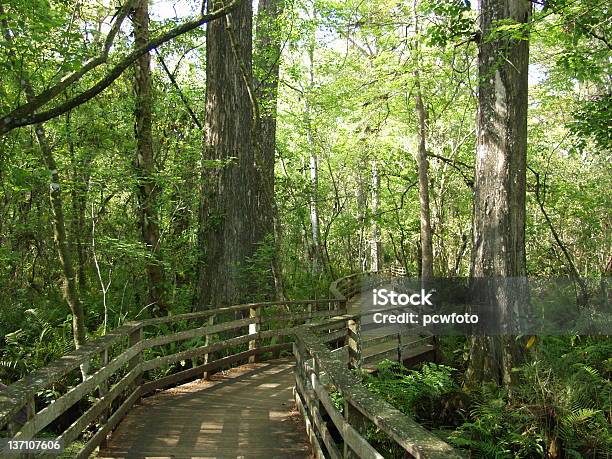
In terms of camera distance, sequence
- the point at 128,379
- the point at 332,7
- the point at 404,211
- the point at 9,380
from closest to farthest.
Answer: the point at 128,379 → the point at 9,380 → the point at 332,7 → the point at 404,211

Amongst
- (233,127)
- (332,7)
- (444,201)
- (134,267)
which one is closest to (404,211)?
(444,201)

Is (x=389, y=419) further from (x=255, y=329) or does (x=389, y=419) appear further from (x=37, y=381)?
(x=255, y=329)

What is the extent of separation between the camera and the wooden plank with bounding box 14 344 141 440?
12.4 ft

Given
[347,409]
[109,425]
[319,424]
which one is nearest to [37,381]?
[109,425]

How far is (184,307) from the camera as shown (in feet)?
41.1

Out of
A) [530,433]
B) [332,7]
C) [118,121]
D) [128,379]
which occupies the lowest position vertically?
[530,433]

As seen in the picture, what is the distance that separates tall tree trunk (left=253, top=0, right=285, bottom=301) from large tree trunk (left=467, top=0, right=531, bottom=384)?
5.18 metres

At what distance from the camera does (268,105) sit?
15.0m

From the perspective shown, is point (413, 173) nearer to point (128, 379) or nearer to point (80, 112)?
point (80, 112)

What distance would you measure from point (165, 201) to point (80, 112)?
99.7 inches

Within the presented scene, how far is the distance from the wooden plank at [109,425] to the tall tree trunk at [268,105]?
5887mm

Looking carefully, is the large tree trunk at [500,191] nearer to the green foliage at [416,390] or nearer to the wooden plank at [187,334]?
the green foliage at [416,390]

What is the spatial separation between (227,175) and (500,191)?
6032mm

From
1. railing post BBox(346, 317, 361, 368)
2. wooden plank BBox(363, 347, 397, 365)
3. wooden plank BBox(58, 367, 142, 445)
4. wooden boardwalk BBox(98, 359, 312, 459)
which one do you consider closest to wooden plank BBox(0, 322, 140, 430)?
wooden plank BBox(58, 367, 142, 445)
